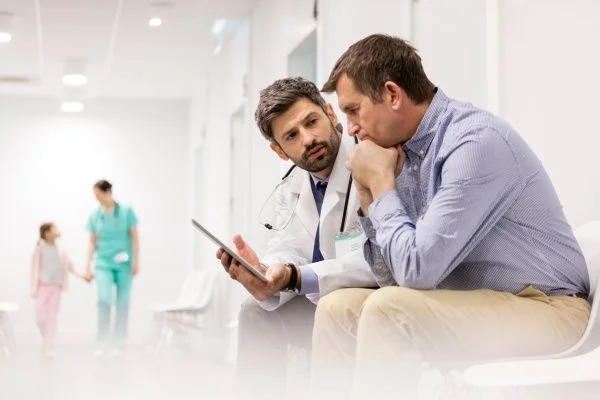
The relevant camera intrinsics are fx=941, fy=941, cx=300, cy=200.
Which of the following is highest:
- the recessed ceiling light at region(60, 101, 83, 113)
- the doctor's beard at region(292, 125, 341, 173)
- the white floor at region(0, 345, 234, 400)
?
the recessed ceiling light at region(60, 101, 83, 113)

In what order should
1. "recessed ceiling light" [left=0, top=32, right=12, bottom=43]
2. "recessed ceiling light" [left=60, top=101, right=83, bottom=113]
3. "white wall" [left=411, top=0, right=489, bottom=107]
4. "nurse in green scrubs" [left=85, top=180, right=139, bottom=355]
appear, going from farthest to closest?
"recessed ceiling light" [left=60, top=101, right=83, bottom=113], "recessed ceiling light" [left=0, top=32, right=12, bottom=43], "nurse in green scrubs" [left=85, top=180, right=139, bottom=355], "white wall" [left=411, top=0, right=489, bottom=107]

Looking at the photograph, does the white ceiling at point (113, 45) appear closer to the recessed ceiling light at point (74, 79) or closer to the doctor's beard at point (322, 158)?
the recessed ceiling light at point (74, 79)

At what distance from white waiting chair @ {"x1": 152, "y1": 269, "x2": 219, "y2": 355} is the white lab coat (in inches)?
195

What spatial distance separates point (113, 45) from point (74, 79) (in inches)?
42.9

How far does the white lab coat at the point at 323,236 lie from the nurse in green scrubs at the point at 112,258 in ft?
14.6

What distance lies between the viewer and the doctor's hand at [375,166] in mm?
1488

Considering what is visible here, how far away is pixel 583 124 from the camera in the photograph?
205cm

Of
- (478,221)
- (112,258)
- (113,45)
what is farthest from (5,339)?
(478,221)

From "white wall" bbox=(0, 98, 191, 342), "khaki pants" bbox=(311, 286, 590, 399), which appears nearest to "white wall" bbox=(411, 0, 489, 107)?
"khaki pants" bbox=(311, 286, 590, 399)

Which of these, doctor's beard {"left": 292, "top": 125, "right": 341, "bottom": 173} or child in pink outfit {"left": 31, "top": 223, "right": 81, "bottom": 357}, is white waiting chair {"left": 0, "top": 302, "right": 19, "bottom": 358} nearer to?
child in pink outfit {"left": 31, "top": 223, "right": 81, "bottom": 357}

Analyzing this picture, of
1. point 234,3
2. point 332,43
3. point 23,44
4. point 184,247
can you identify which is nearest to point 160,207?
point 184,247

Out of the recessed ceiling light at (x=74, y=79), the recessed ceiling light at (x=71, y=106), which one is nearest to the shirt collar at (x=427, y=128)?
the recessed ceiling light at (x=74, y=79)

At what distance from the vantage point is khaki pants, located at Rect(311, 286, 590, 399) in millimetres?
1313

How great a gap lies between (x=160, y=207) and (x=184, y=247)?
46cm
